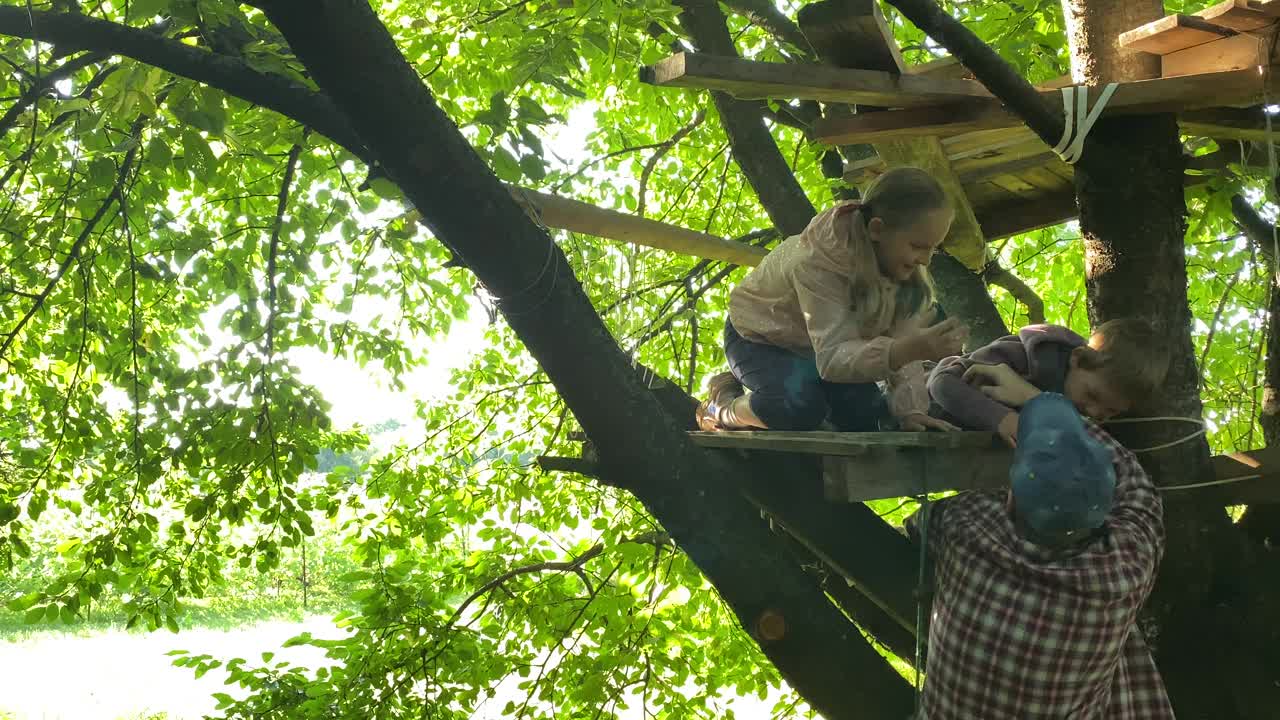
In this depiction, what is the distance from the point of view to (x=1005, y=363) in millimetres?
2496

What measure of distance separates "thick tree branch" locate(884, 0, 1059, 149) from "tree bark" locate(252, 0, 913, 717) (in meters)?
0.97

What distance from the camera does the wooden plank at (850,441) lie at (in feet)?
6.78

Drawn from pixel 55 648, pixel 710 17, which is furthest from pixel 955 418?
pixel 55 648

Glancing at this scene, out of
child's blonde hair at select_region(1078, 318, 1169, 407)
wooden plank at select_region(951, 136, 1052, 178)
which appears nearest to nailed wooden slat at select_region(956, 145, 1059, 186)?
wooden plank at select_region(951, 136, 1052, 178)

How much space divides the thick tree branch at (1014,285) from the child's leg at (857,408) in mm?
1370

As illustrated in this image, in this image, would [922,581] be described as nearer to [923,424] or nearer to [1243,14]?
[923,424]

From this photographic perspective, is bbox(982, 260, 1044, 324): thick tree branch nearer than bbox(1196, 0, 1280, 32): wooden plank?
No

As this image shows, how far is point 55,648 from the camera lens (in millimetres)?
14148

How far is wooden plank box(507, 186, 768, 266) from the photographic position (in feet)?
8.38

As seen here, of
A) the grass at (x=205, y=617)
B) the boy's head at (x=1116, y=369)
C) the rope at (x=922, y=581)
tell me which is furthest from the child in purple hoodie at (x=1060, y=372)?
the grass at (x=205, y=617)

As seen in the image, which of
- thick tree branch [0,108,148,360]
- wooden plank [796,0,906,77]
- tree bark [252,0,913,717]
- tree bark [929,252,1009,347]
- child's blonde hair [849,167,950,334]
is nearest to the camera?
wooden plank [796,0,906,77]

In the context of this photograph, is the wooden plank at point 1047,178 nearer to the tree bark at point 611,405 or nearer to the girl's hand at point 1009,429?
the girl's hand at point 1009,429

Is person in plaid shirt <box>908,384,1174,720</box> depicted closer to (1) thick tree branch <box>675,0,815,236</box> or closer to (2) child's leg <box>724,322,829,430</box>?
(2) child's leg <box>724,322,829,430</box>

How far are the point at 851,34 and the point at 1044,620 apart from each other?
3.92 feet
